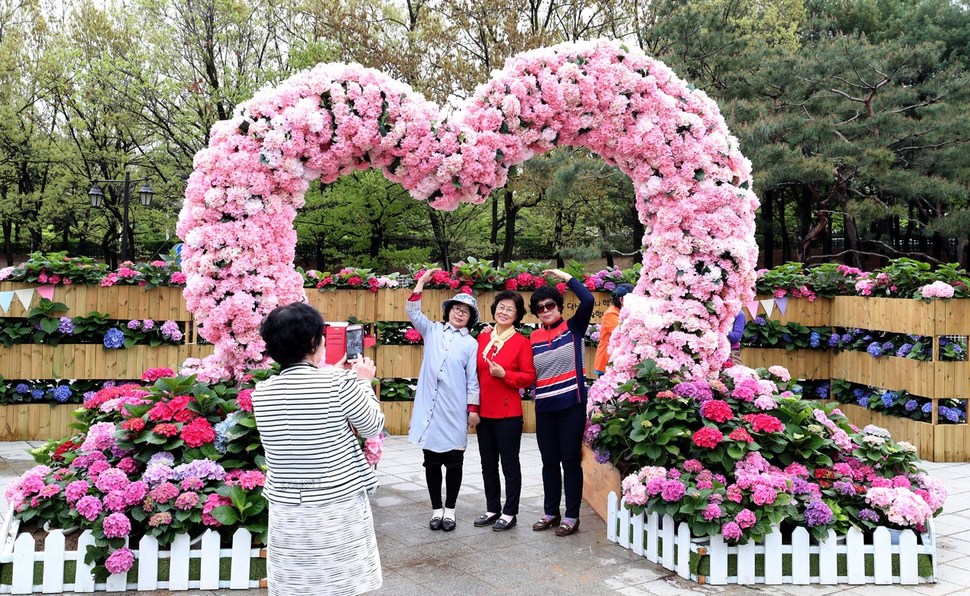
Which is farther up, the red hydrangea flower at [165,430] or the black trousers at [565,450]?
the red hydrangea flower at [165,430]

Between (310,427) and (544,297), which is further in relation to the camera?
(544,297)

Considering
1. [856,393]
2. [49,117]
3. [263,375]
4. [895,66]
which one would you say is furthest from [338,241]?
[263,375]

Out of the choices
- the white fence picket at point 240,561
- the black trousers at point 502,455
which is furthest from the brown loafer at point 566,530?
the white fence picket at point 240,561

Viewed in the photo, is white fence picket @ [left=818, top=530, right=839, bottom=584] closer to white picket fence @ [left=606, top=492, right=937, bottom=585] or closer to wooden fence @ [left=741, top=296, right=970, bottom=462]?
white picket fence @ [left=606, top=492, right=937, bottom=585]

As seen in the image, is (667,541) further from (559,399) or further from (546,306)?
(546,306)

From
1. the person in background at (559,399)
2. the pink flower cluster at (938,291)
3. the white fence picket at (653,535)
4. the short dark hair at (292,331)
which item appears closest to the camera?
the short dark hair at (292,331)

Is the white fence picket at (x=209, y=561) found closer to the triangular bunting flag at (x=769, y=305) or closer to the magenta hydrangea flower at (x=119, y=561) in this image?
the magenta hydrangea flower at (x=119, y=561)

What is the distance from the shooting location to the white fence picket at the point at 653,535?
4.81 meters

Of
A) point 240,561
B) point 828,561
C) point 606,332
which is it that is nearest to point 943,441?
point 606,332

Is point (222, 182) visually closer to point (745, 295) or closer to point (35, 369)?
point (745, 295)

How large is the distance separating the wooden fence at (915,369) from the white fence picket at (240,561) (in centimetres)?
664

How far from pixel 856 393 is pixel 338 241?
15.0 m

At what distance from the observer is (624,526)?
17.0ft

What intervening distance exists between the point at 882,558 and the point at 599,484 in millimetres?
2014
